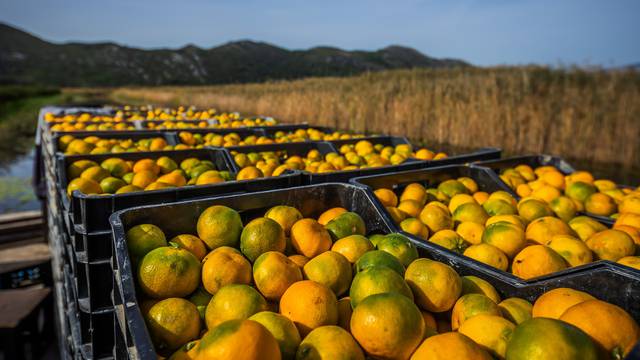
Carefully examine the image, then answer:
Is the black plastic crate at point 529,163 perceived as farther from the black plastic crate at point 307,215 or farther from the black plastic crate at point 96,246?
the black plastic crate at point 96,246

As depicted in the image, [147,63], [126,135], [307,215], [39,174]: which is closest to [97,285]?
[307,215]

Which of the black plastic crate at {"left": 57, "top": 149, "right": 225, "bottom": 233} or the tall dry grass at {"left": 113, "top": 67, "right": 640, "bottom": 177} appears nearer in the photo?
the black plastic crate at {"left": 57, "top": 149, "right": 225, "bottom": 233}

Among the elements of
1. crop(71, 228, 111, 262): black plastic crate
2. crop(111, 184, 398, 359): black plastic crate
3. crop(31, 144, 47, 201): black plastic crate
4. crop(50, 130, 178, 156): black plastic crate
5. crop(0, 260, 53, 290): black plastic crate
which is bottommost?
crop(0, 260, 53, 290): black plastic crate

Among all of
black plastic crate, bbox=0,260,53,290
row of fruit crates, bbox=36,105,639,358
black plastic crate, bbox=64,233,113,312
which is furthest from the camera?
black plastic crate, bbox=0,260,53,290

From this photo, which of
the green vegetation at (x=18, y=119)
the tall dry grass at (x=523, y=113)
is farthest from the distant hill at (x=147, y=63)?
the tall dry grass at (x=523, y=113)

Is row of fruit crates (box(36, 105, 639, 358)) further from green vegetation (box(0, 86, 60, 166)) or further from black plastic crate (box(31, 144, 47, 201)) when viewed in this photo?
green vegetation (box(0, 86, 60, 166))

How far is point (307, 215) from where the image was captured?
240 cm

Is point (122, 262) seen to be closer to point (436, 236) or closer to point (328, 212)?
point (328, 212)

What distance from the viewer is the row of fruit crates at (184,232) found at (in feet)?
4.65

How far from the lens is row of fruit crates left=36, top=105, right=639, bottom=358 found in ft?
4.65

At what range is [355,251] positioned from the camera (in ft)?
5.96

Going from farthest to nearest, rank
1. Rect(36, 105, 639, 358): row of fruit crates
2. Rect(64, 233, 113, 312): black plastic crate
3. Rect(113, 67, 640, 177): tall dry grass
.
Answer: Rect(113, 67, 640, 177): tall dry grass
Rect(64, 233, 113, 312): black plastic crate
Rect(36, 105, 639, 358): row of fruit crates

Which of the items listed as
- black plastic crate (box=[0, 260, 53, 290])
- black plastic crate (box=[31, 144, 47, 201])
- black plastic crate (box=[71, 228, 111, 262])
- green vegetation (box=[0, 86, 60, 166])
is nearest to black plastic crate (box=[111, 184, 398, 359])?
black plastic crate (box=[71, 228, 111, 262])

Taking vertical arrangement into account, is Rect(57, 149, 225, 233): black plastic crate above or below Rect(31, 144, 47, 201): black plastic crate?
above
